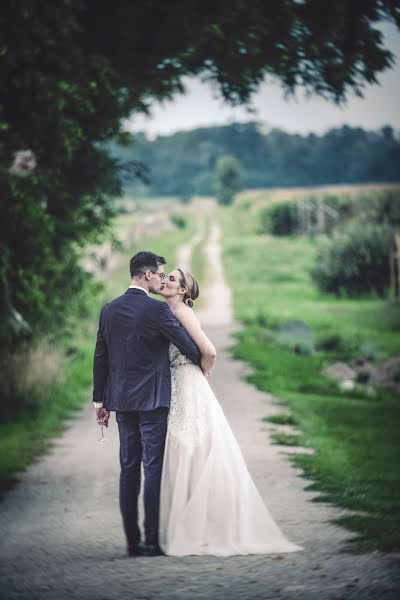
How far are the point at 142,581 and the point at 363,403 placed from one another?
9.87 metres

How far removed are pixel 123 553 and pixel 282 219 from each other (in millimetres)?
48735

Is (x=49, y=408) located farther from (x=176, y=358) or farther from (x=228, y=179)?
(x=228, y=179)

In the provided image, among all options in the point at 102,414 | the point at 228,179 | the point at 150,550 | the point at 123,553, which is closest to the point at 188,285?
the point at 102,414

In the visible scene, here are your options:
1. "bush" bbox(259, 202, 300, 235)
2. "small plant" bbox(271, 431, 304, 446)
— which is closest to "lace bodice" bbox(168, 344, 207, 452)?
"small plant" bbox(271, 431, 304, 446)

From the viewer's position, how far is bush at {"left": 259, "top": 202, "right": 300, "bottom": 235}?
53094 millimetres

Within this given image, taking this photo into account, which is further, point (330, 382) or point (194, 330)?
point (330, 382)

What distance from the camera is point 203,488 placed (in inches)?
243

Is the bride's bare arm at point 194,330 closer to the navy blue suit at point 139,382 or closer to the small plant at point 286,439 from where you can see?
the navy blue suit at point 139,382

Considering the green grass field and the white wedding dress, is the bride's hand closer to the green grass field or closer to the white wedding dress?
the white wedding dress

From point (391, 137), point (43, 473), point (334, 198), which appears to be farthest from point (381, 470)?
point (391, 137)

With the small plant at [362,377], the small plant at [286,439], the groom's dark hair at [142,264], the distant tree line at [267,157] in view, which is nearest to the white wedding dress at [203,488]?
the groom's dark hair at [142,264]

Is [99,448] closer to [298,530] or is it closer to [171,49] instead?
[298,530]

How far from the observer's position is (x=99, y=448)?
1091 cm

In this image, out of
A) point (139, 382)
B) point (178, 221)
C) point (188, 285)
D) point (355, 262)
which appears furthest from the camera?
point (178, 221)
